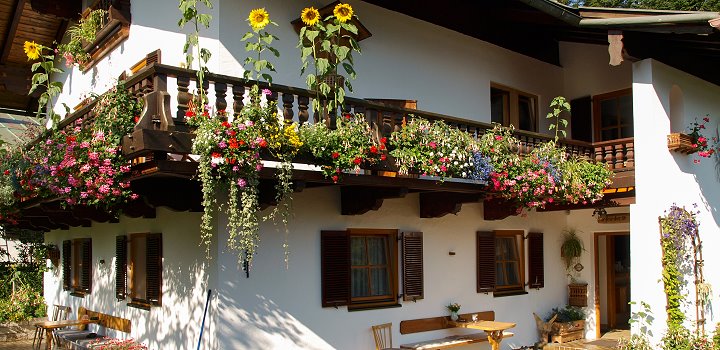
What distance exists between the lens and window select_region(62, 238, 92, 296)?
13.0 m

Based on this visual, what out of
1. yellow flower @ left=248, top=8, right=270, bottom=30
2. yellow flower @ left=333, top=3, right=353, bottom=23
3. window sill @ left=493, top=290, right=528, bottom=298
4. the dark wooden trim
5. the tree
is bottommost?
window sill @ left=493, top=290, right=528, bottom=298

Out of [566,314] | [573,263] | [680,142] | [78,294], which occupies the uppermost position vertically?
[680,142]

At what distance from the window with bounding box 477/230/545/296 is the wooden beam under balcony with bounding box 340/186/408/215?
3045mm

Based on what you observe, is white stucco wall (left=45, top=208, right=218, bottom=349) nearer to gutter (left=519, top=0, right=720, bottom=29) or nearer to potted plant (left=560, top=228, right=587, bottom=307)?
gutter (left=519, top=0, right=720, bottom=29)

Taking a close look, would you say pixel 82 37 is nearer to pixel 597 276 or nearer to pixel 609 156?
pixel 609 156

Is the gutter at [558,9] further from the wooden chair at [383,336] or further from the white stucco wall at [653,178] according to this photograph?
the wooden chair at [383,336]

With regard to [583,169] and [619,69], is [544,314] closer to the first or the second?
[583,169]

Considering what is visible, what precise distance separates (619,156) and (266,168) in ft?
21.2

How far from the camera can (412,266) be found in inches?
409

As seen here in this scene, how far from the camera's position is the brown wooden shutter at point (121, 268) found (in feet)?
35.8

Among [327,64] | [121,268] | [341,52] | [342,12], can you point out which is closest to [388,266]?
[327,64]

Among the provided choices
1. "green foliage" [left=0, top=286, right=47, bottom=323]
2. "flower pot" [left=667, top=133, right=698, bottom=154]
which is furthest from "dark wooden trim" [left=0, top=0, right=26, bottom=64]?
"flower pot" [left=667, top=133, right=698, bottom=154]

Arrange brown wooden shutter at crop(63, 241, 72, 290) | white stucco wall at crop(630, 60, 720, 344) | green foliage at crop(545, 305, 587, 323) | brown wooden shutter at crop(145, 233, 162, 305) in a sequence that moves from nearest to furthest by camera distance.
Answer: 1. brown wooden shutter at crop(145, 233, 162, 305)
2. white stucco wall at crop(630, 60, 720, 344)
3. green foliage at crop(545, 305, 587, 323)
4. brown wooden shutter at crop(63, 241, 72, 290)

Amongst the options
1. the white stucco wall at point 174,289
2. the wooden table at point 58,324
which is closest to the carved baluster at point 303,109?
the white stucco wall at point 174,289
